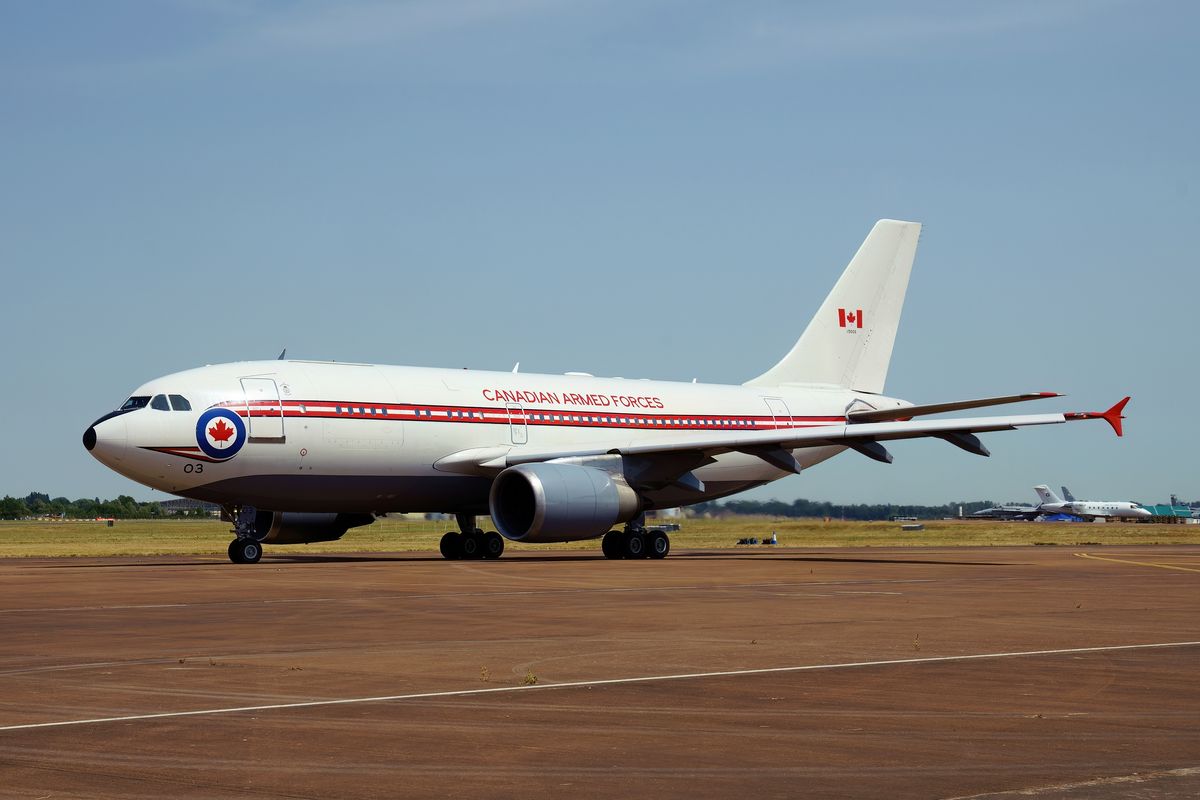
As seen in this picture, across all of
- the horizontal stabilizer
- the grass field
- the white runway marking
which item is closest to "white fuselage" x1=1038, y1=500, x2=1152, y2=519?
the grass field

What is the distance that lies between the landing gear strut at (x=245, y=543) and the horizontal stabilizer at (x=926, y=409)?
1573 centimetres

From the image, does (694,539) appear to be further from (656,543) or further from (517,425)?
(517,425)

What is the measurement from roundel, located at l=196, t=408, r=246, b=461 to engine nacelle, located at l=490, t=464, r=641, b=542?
5503 millimetres

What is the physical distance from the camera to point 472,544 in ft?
112

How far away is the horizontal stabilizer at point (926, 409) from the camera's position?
31984 millimetres

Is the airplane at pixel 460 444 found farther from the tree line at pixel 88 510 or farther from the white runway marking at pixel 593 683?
the tree line at pixel 88 510

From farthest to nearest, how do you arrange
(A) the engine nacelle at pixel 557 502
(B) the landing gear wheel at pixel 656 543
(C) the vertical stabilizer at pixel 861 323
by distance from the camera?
(C) the vertical stabilizer at pixel 861 323, (B) the landing gear wheel at pixel 656 543, (A) the engine nacelle at pixel 557 502

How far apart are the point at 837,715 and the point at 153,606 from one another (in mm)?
11048

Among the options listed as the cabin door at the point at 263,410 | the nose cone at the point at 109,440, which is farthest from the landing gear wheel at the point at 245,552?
the nose cone at the point at 109,440

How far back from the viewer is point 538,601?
18.5m

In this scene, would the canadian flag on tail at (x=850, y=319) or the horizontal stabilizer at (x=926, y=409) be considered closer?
the horizontal stabilizer at (x=926, y=409)

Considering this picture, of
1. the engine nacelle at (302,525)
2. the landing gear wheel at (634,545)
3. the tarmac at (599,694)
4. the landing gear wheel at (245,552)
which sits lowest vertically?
the tarmac at (599,694)

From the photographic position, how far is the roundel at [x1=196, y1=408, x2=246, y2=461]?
92.1 feet

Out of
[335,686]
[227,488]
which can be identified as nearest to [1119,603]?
[335,686]
